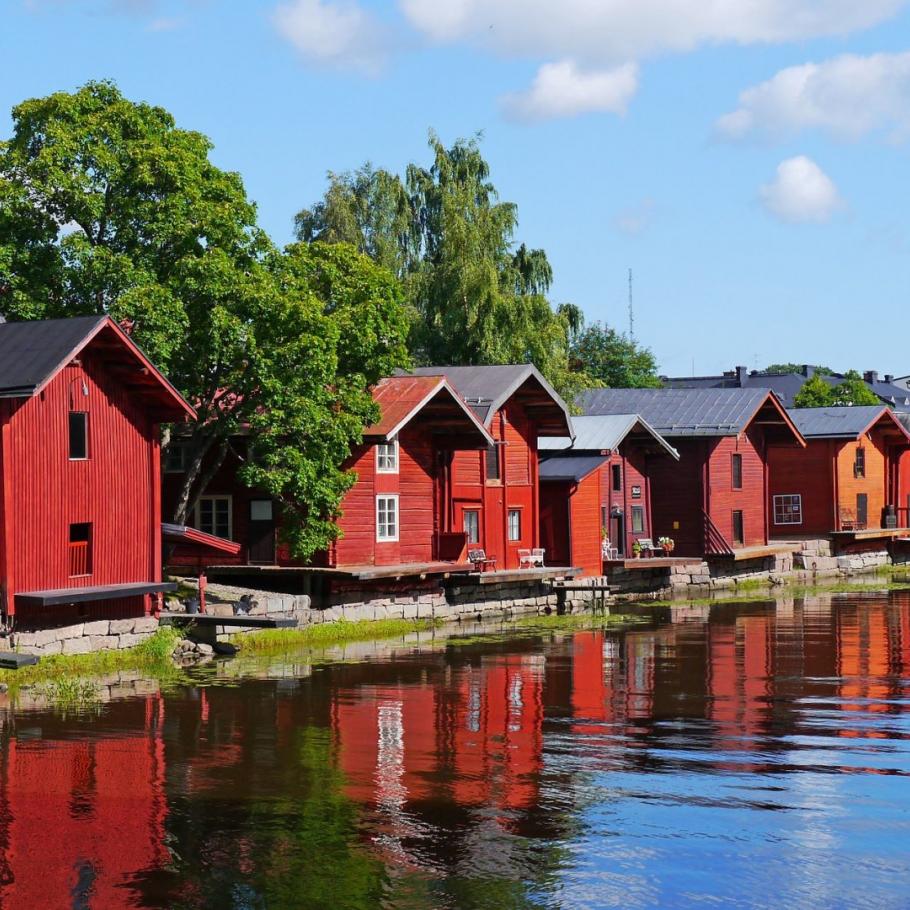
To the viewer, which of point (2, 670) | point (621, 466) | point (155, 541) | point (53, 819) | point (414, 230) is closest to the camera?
point (53, 819)

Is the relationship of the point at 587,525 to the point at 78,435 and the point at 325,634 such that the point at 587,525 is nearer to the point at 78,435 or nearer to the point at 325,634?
the point at 325,634

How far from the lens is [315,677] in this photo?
35.5 metres

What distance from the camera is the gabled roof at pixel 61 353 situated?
33719 millimetres

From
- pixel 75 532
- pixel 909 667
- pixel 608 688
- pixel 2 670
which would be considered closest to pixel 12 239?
pixel 75 532

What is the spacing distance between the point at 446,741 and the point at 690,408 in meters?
42.7

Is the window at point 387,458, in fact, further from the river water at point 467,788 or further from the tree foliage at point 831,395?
the tree foliage at point 831,395

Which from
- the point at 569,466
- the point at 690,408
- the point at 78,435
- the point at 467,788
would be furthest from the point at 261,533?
the point at 690,408

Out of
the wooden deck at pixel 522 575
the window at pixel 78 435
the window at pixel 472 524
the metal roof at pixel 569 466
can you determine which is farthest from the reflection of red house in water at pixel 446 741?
the metal roof at pixel 569 466

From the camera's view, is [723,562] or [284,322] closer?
[284,322]

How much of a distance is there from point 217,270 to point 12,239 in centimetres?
534

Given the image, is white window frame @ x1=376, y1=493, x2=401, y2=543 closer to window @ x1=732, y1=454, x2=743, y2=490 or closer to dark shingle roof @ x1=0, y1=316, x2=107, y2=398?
dark shingle roof @ x1=0, y1=316, x2=107, y2=398

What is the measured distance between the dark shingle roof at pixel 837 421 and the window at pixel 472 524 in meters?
29.4

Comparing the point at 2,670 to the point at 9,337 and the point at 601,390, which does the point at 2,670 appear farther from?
the point at 601,390

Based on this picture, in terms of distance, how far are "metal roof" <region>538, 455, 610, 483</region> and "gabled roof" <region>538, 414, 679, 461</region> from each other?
34 cm
